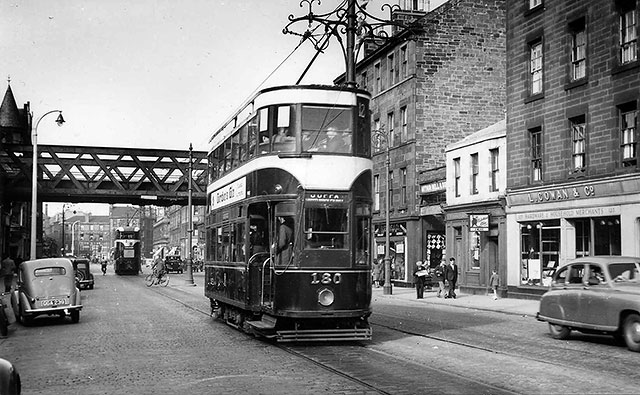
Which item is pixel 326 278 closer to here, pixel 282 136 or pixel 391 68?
pixel 282 136

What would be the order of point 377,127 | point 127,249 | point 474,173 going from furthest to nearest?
point 127,249 → point 377,127 → point 474,173

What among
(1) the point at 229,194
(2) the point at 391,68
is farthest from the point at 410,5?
(1) the point at 229,194

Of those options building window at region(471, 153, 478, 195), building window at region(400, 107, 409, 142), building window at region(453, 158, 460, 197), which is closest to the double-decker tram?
building window at region(400, 107, 409, 142)

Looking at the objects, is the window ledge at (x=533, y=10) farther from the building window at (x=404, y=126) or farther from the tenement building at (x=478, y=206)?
the building window at (x=404, y=126)

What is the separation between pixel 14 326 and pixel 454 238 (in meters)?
22.0

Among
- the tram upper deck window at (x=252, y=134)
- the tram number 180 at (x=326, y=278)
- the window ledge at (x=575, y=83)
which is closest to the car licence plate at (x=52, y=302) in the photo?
the tram upper deck window at (x=252, y=134)

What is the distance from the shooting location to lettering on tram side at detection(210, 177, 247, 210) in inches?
652

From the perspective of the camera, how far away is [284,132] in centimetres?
1499

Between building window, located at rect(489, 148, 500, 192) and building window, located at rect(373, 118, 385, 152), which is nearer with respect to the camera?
building window, located at rect(489, 148, 500, 192)

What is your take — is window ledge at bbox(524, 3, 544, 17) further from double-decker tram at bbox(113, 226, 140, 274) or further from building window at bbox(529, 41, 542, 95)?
double-decker tram at bbox(113, 226, 140, 274)

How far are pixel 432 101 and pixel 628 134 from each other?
18526 millimetres

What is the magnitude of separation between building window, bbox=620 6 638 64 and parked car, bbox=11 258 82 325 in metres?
18.7

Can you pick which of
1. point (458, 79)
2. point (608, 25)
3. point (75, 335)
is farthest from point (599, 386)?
point (458, 79)

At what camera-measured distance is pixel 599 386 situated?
10.1 m
